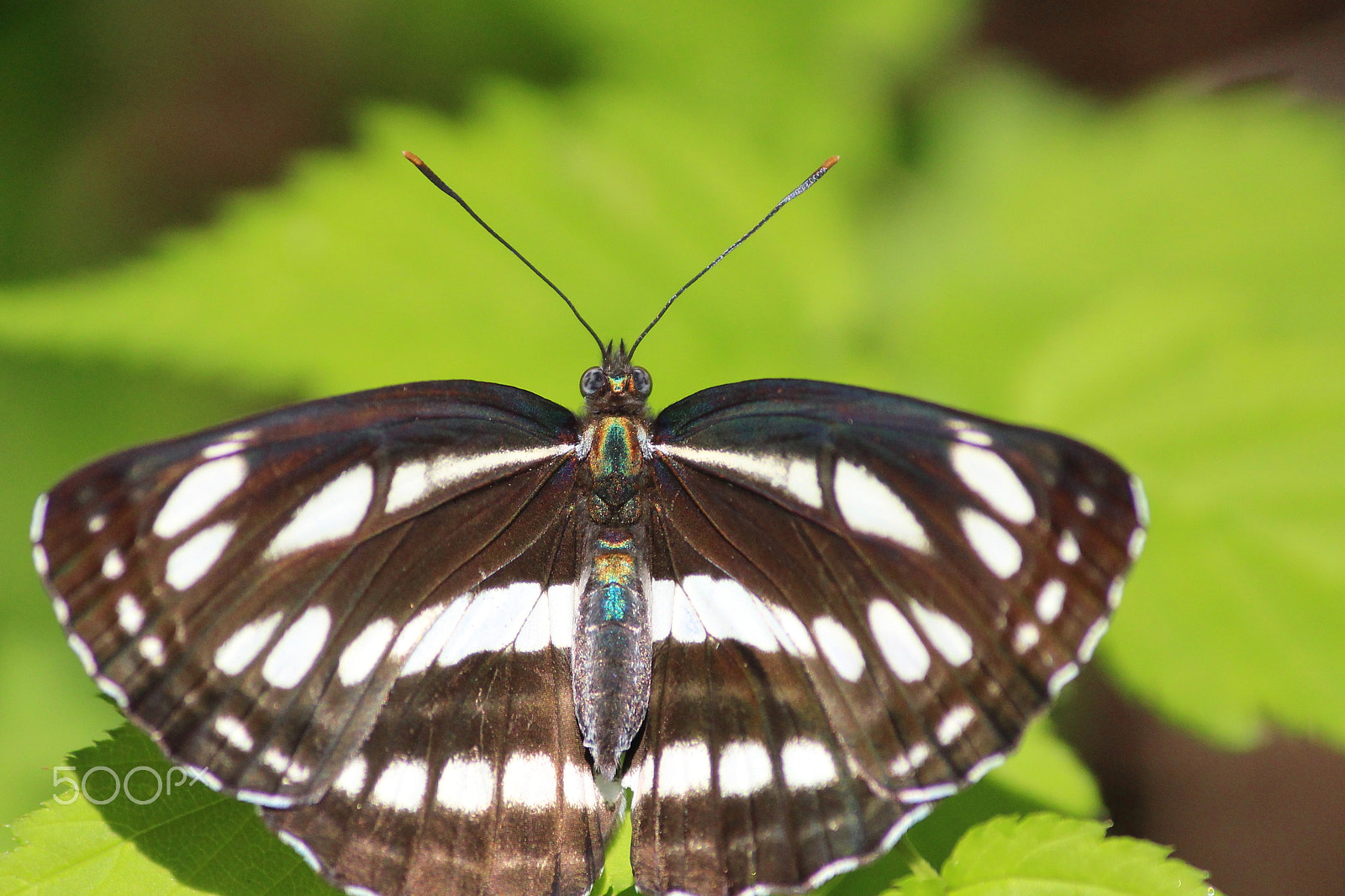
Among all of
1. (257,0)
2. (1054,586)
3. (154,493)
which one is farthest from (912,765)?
(257,0)

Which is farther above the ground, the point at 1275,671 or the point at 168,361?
the point at 168,361

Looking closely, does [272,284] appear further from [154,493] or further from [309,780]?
[309,780]

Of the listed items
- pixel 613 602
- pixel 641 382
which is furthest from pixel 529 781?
pixel 641 382

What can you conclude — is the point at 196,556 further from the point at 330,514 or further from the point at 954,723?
the point at 954,723

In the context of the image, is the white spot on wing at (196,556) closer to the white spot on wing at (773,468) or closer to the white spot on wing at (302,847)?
the white spot on wing at (302,847)

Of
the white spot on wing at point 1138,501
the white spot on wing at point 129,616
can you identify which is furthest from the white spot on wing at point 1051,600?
the white spot on wing at point 129,616

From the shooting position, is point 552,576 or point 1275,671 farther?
point 1275,671
